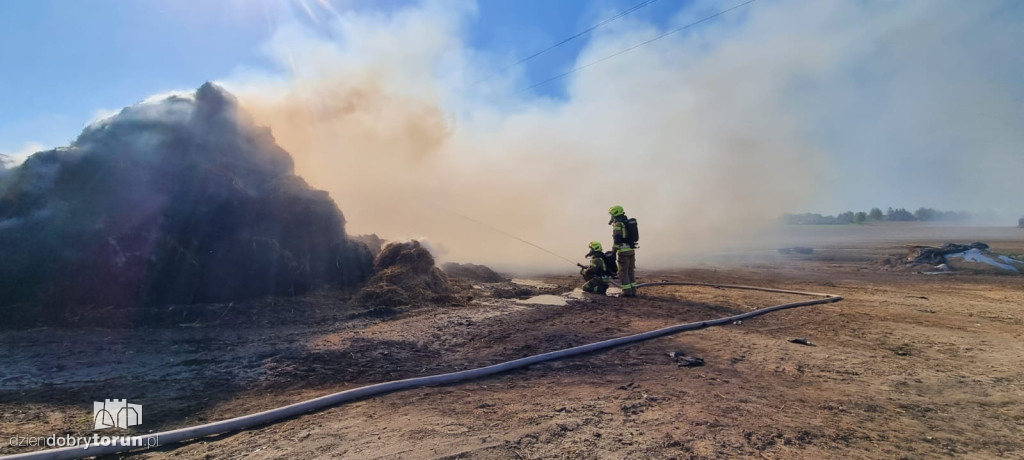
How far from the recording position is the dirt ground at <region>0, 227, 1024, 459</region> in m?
4.08

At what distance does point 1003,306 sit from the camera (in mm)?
11062

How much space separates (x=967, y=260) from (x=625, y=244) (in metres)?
17.2

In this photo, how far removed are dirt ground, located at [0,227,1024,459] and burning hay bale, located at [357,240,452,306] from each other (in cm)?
78

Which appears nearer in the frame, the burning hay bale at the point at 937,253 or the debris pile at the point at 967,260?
the debris pile at the point at 967,260

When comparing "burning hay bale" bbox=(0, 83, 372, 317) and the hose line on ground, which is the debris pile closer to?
the hose line on ground

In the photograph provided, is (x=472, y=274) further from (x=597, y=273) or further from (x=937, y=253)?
(x=937, y=253)

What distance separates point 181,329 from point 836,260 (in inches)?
1188

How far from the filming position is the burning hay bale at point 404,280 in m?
11.2

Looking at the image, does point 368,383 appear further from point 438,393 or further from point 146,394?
point 146,394

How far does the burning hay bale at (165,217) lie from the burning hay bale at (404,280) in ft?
3.89

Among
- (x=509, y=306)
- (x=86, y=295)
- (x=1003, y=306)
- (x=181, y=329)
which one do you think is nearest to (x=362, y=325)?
(x=181, y=329)

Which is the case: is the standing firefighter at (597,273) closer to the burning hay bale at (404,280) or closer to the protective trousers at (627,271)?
the protective trousers at (627,271)

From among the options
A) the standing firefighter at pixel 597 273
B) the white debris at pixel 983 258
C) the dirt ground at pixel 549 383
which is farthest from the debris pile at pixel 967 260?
the standing firefighter at pixel 597 273

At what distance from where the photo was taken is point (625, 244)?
12.9 metres
